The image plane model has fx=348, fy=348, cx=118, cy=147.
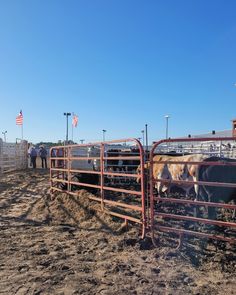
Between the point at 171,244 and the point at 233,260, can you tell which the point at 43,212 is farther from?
the point at 233,260

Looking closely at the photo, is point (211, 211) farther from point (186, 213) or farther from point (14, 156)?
point (14, 156)

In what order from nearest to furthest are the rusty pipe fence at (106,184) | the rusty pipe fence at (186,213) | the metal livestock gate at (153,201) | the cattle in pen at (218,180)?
the rusty pipe fence at (186,213) → the metal livestock gate at (153,201) → the cattle in pen at (218,180) → the rusty pipe fence at (106,184)

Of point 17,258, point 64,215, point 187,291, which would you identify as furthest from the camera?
point 64,215

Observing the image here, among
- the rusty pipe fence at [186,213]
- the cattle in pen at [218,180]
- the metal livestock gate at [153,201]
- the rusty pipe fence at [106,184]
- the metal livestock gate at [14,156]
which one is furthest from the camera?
the metal livestock gate at [14,156]

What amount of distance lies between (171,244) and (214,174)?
70.1 inches

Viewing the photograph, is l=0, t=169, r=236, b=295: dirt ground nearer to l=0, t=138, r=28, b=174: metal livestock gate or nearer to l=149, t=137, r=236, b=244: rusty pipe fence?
l=149, t=137, r=236, b=244: rusty pipe fence

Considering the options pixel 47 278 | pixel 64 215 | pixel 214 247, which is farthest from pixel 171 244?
pixel 64 215

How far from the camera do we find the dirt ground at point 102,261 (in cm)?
397

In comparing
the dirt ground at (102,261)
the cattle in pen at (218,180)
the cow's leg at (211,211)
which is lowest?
the dirt ground at (102,261)

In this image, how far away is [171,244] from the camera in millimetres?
5480

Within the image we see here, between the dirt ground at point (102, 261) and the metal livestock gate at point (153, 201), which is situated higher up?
the metal livestock gate at point (153, 201)

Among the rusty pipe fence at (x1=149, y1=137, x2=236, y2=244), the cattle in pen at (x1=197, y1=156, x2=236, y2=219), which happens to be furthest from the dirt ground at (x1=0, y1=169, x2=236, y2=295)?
the cattle in pen at (x1=197, y1=156, x2=236, y2=219)

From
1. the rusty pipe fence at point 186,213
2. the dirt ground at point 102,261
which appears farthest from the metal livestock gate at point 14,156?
the rusty pipe fence at point 186,213

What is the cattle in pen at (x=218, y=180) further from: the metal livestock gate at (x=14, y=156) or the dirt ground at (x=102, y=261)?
the metal livestock gate at (x=14, y=156)
